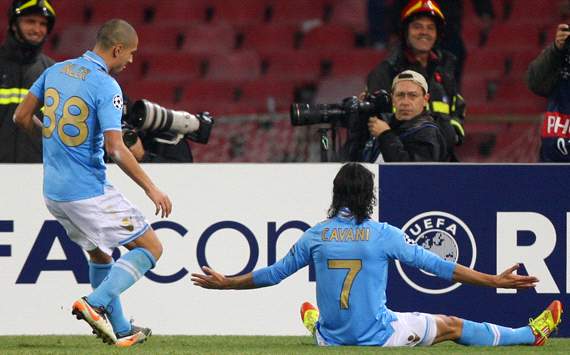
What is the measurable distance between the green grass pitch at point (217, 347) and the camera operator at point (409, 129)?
124cm

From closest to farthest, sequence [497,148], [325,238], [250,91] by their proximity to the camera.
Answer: [325,238] < [497,148] < [250,91]

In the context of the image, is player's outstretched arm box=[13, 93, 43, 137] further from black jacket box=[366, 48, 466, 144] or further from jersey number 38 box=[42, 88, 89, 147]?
black jacket box=[366, 48, 466, 144]

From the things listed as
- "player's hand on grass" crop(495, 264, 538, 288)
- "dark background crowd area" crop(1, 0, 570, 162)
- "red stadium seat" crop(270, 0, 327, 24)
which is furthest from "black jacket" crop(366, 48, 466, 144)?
"red stadium seat" crop(270, 0, 327, 24)

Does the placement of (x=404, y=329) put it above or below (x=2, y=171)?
below

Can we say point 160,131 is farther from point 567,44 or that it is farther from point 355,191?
point 567,44

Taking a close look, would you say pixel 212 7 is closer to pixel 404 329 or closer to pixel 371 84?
pixel 371 84

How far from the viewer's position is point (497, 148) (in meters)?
11.5

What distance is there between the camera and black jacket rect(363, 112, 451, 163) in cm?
849

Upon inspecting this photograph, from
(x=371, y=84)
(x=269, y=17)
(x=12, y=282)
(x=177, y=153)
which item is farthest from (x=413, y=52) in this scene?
(x=269, y=17)

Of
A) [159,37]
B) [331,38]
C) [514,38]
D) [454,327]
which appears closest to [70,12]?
[159,37]

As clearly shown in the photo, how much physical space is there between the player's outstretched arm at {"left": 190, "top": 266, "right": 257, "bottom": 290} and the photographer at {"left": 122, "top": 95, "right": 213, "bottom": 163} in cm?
190

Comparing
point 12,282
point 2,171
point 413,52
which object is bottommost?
point 12,282

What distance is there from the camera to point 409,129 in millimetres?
8562

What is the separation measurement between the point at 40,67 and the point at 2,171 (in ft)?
3.41
